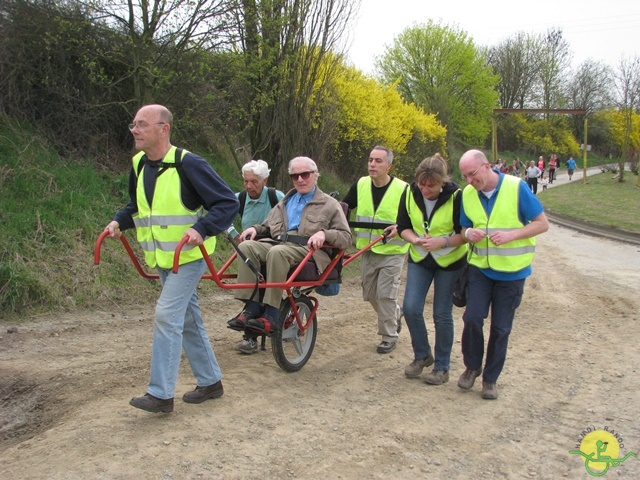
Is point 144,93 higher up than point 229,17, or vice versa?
point 229,17

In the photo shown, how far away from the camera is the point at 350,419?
5.04 meters

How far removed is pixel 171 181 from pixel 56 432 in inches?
75.2

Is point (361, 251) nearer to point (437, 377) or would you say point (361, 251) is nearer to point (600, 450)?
point (437, 377)

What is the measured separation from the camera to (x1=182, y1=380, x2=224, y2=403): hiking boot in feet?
16.7

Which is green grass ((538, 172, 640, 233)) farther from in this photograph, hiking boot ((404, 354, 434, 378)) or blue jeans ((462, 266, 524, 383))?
blue jeans ((462, 266, 524, 383))

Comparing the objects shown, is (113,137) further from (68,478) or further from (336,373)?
(68,478)

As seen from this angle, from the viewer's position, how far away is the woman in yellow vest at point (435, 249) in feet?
19.1

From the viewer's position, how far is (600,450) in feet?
15.0

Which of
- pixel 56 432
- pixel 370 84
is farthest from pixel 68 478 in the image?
pixel 370 84

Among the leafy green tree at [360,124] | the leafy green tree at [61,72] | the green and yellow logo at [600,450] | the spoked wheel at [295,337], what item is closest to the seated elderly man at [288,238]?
the spoked wheel at [295,337]

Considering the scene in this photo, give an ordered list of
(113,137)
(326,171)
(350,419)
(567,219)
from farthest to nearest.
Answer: (567,219)
(326,171)
(113,137)
(350,419)

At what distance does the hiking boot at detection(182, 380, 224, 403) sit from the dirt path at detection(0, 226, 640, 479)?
7 cm

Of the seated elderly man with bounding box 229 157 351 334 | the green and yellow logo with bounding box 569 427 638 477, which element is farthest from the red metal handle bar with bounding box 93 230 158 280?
the green and yellow logo with bounding box 569 427 638 477

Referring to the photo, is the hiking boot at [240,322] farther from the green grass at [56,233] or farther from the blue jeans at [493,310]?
the green grass at [56,233]
